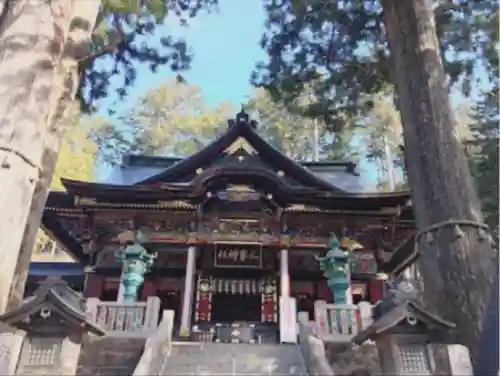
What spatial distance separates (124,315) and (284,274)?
4551 millimetres

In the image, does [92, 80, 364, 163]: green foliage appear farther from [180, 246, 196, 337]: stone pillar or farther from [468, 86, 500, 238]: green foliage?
[180, 246, 196, 337]: stone pillar

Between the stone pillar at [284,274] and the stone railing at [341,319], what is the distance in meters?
3.19

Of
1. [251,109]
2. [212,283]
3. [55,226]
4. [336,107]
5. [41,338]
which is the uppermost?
[251,109]

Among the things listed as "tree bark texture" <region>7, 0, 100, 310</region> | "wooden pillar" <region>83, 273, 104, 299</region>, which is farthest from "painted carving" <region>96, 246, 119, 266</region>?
"tree bark texture" <region>7, 0, 100, 310</region>

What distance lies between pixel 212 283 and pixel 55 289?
7.54 m

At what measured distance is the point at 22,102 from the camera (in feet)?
17.8

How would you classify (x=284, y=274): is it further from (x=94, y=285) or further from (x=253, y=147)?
(x=94, y=285)

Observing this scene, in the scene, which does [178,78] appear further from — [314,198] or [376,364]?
[376,364]

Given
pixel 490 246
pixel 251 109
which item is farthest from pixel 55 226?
pixel 251 109

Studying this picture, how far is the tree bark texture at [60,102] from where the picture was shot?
619cm

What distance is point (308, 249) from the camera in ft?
41.1

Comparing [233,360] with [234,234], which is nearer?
[233,360]

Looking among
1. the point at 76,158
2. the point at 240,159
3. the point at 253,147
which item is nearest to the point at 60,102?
the point at 240,159

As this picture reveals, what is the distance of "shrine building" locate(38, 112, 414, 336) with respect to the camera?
39.4ft
